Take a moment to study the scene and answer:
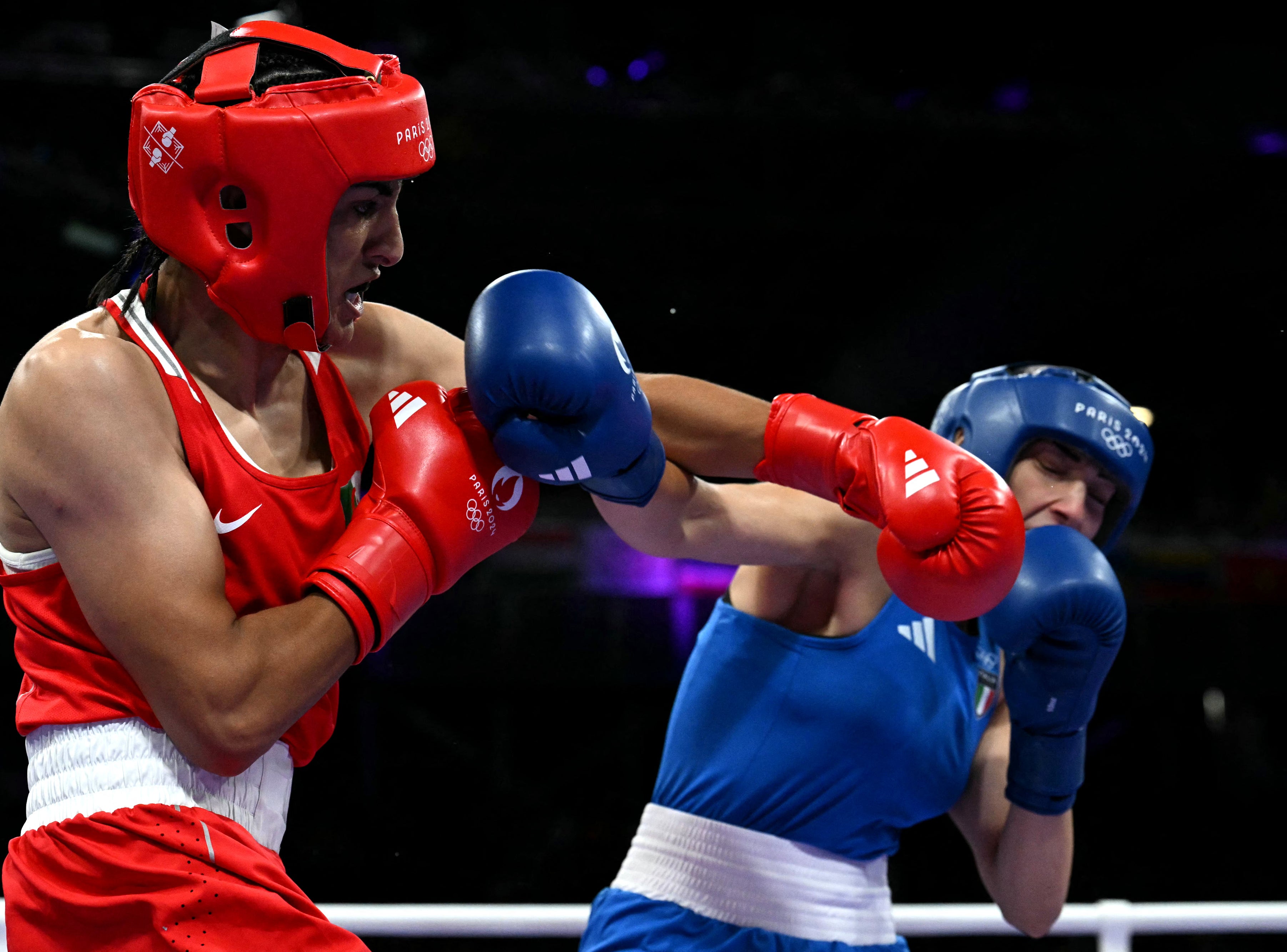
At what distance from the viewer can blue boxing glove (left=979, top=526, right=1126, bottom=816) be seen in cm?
189

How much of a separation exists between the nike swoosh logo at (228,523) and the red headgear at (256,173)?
203 millimetres

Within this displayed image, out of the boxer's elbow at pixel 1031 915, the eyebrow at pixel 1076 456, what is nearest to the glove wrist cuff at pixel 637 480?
the eyebrow at pixel 1076 456

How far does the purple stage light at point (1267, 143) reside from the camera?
211 inches

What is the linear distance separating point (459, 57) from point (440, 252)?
29.9 inches

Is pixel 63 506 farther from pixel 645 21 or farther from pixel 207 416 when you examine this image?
pixel 645 21

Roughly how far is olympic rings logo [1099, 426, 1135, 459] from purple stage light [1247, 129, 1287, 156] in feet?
13.4

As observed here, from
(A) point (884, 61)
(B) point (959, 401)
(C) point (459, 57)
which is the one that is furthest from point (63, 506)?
(A) point (884, 61)

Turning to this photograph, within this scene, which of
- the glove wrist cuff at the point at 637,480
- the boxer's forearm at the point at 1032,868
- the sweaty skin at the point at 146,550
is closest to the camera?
the sweaty skin at the point at 146,550

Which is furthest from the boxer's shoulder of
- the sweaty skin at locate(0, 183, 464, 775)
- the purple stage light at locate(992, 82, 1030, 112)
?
the purple stage light at locate(992, 82, 1030, 112)

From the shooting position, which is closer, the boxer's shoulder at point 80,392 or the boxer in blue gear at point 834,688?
the boxer's shoulder at point 80,392

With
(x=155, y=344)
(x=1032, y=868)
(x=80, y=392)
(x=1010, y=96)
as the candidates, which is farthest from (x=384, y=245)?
(x=1010, y=96)

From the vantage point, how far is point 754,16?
15.9 feet

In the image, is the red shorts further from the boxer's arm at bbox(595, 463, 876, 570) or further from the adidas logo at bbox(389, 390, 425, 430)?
the boxer's arm at bbox(595, 463, 876, 570)

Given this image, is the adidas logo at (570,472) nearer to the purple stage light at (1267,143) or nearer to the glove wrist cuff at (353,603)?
the glove wrist cuff at (353,603)
